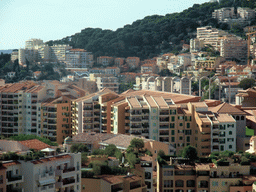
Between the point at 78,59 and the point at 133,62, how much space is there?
34.3 ft

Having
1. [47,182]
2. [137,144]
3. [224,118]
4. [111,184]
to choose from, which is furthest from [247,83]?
[47,182]

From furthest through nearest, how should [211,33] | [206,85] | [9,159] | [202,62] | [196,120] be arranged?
[211,33], [202,62], [206,85], [196,120], [9,159]

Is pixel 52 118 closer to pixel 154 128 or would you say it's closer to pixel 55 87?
pixel 55 87

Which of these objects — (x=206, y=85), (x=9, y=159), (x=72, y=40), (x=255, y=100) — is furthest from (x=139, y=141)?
(x=72, y=40)

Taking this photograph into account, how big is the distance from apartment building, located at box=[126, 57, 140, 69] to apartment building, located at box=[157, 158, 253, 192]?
274 feet

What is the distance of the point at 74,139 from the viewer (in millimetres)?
39938

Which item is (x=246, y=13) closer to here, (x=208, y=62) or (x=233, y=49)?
(x=233, y=49)

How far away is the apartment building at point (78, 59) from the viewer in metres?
117

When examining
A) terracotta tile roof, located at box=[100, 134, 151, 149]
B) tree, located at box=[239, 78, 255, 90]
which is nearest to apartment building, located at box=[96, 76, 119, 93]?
tree, located at box=[239, 78, 255, 90]

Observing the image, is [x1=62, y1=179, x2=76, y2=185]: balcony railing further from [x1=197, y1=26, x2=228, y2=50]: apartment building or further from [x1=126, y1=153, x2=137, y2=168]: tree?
[x1=197, y1=26, x2=228, y2=50]: apartment building

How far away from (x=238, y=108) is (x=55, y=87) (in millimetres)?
14569

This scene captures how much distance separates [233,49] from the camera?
96312mm

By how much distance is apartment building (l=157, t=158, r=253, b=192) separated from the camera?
91.1ft

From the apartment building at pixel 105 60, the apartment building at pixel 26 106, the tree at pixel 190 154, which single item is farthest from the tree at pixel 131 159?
Answer: the apartment building at pixel 105 60
